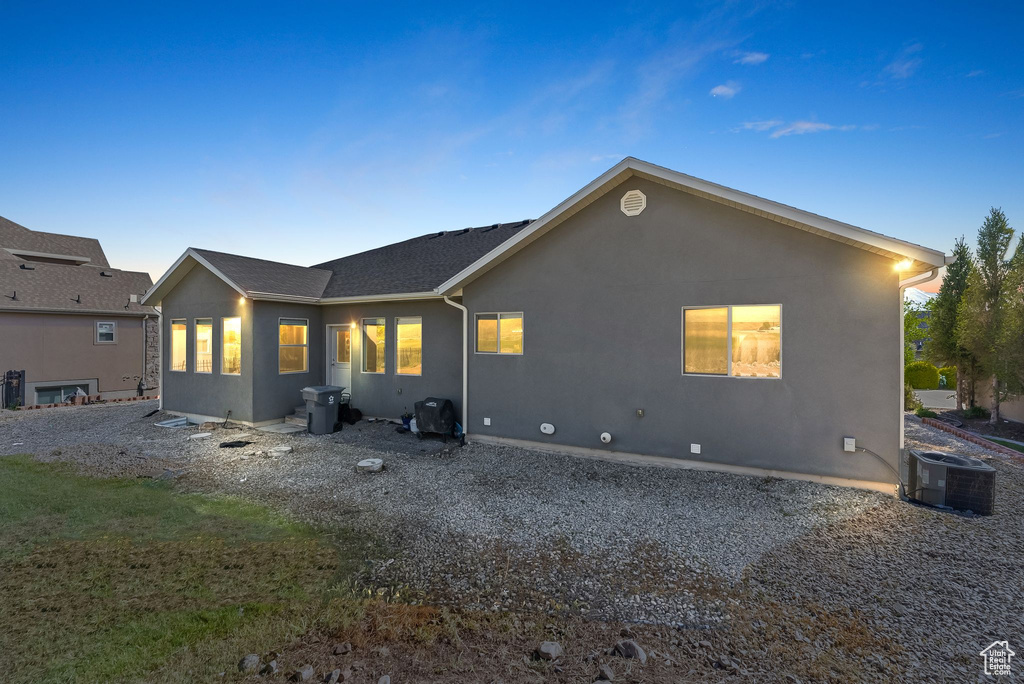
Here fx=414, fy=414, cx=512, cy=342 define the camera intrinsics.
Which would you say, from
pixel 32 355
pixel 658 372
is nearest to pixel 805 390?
pixel 658 372

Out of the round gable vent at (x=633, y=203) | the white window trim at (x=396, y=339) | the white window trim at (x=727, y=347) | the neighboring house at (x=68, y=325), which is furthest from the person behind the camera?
the neighboring house at (x=68, y=325)

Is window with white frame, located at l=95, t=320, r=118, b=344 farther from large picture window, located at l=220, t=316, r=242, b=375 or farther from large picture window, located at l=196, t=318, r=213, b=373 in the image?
large picture window, located at l=220, t=316, r=242, b=375

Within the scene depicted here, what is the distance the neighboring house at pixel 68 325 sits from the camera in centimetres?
1469

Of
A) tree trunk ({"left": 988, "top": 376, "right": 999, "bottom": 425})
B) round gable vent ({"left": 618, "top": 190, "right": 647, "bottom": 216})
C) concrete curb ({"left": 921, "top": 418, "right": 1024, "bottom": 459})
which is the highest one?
round gable vent ({"left": 618, "top": 190, "right": 647, "bottom": 216})

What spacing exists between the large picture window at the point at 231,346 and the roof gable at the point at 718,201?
5.64 metres

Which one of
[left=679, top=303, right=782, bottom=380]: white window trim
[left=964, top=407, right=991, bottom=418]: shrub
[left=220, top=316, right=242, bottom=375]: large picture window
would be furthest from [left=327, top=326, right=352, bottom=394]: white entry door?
[left=964, top=407, right=991, bottom=418]: shrub

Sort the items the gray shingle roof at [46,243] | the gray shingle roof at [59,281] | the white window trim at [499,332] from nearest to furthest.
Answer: the white window trim at [499,332]
the gray shingle roof at [59,281]
the gray shingle roof at [46,243]

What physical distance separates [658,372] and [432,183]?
11877mm

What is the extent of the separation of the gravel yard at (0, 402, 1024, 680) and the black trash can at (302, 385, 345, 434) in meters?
1.62

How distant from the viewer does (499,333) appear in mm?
8062

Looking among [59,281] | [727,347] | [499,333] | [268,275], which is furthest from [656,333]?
[59,281]

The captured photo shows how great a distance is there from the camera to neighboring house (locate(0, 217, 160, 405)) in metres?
14.7

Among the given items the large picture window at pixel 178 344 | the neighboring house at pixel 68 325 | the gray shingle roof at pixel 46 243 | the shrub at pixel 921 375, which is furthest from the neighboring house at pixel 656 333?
→ the gray shingle roof at pixel 46 243

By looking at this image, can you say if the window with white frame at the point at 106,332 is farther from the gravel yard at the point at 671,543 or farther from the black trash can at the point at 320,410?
the black trash can at the point at 320,410
